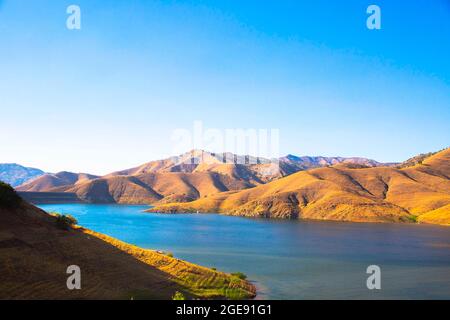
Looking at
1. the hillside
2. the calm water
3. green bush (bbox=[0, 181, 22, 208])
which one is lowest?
the calm water

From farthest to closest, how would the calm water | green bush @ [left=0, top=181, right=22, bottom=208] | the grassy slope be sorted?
1. the calm water
2. green bush @ [left=0, top=181, right=22, bottom=208]
3. the grassy slope

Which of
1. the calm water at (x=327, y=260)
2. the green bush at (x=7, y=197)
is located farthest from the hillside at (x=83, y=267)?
the calm water at (x=327, y=260)

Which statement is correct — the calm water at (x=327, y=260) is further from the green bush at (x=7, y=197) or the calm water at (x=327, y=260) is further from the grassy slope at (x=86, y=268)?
the green bush at (x=7, y=197)

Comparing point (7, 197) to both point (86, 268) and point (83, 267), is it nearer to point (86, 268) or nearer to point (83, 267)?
point (83, 267)

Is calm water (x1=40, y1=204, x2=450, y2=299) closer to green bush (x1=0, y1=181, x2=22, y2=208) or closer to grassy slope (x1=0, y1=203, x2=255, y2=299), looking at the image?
grassy slope (x1=0, y1=203, x2=255, y2=299)

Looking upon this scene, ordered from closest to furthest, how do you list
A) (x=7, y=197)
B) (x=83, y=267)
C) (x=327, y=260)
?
(x=83, y=267) < (x=7, y=197) < (x=327, y=260)

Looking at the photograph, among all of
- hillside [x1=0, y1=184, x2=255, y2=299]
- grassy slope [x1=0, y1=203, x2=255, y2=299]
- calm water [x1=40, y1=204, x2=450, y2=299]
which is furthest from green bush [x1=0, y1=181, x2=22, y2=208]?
calm water [x1=40, y1=204, x2=450, y2=299]

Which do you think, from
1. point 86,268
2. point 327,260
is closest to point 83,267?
point 86,268
